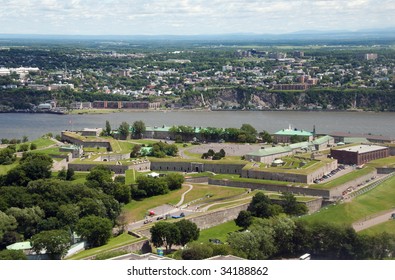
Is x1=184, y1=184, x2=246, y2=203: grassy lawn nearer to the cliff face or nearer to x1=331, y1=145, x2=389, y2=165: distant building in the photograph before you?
x1=331, y1=145, x2=389, y2=165: distant building

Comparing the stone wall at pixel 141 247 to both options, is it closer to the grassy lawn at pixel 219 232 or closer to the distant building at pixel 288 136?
the grassy lawn at pixel 219 232

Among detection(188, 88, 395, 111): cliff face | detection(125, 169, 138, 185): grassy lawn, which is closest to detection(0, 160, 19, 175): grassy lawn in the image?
detection(125, 169, 138, 185): grassy lawn

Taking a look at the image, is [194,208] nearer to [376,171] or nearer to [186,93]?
[376,171]

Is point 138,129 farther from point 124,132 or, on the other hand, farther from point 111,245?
point 111,245

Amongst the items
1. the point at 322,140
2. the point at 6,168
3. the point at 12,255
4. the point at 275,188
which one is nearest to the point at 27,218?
the point at 12,255


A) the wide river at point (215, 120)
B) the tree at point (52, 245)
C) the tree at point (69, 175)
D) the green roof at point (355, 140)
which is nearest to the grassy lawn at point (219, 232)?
the tree at point (52, 245)
